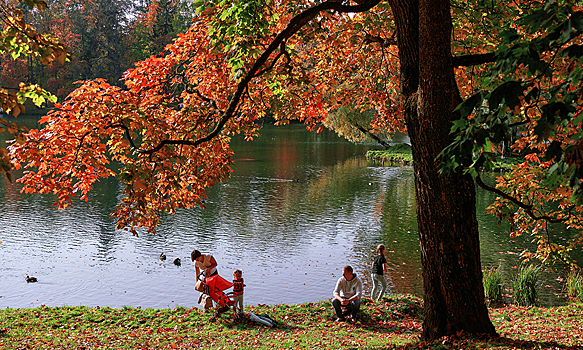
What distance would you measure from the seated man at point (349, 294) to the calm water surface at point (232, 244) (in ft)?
10.6

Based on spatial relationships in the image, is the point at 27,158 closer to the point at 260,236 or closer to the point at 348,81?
the point at 348,81

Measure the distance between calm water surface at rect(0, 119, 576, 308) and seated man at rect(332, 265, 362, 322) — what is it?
127 inches

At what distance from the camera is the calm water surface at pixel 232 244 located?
14844mm

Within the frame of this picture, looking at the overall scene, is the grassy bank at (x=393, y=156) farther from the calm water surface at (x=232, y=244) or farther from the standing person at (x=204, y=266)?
the standing person at (x=204, y=266)

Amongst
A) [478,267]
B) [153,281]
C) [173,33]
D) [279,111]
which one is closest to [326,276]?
[153,281]

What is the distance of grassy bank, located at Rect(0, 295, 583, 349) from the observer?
9094mm

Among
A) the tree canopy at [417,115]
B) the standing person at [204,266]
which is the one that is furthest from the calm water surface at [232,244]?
the tree canopy at [417,115]

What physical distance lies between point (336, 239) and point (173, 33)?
7889 centimetres

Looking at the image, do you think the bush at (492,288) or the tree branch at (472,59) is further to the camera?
the bush at (492,288)

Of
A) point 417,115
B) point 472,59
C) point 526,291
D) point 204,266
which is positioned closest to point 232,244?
point 204,266

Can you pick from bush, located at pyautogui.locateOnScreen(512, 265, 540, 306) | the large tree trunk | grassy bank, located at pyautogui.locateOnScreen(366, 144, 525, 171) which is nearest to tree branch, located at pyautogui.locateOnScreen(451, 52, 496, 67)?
the large tree trunk

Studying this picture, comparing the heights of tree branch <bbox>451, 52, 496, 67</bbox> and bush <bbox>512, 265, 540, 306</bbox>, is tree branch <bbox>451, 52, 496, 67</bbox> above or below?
above

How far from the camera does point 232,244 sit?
1977cm

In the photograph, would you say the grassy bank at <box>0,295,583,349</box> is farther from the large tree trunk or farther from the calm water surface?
the calm water surface
